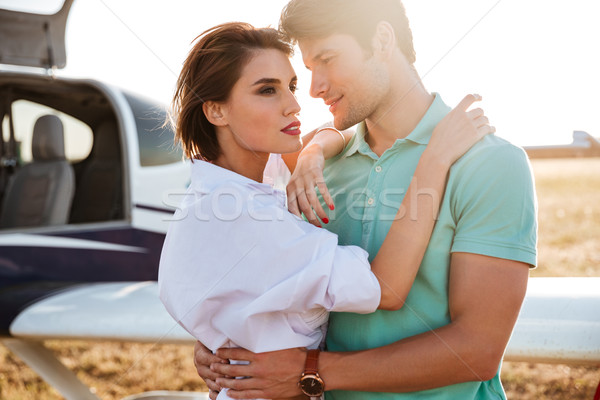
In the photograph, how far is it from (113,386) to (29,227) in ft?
4.91

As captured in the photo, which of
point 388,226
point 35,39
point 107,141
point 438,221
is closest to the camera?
point 438,221

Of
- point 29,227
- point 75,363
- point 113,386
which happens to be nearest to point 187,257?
point 29,227

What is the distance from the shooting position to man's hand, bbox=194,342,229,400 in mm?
1535

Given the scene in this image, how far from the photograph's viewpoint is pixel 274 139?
69.9 inches

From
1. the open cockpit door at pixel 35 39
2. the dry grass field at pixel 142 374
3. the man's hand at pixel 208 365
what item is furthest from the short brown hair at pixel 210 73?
the dry grass field at pixel 142 374

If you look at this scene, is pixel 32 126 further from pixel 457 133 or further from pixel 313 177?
pixel 457 133

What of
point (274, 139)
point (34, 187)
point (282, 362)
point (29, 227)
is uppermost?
point (274, 139)

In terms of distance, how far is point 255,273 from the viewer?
1355 mm

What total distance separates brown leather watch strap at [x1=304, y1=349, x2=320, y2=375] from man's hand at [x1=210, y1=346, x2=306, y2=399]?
1 centimetres

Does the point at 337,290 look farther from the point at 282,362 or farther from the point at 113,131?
the point at 113,131

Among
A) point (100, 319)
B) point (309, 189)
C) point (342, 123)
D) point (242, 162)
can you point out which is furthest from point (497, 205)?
point (100, 319)

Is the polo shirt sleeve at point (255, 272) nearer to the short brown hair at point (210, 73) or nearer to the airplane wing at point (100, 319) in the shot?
the short brown hair at point (210, 73)

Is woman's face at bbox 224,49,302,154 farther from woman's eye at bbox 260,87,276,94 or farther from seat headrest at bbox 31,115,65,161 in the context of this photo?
seat headrest at bbox 31,115,65,161

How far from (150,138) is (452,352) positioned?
11.5 ft
